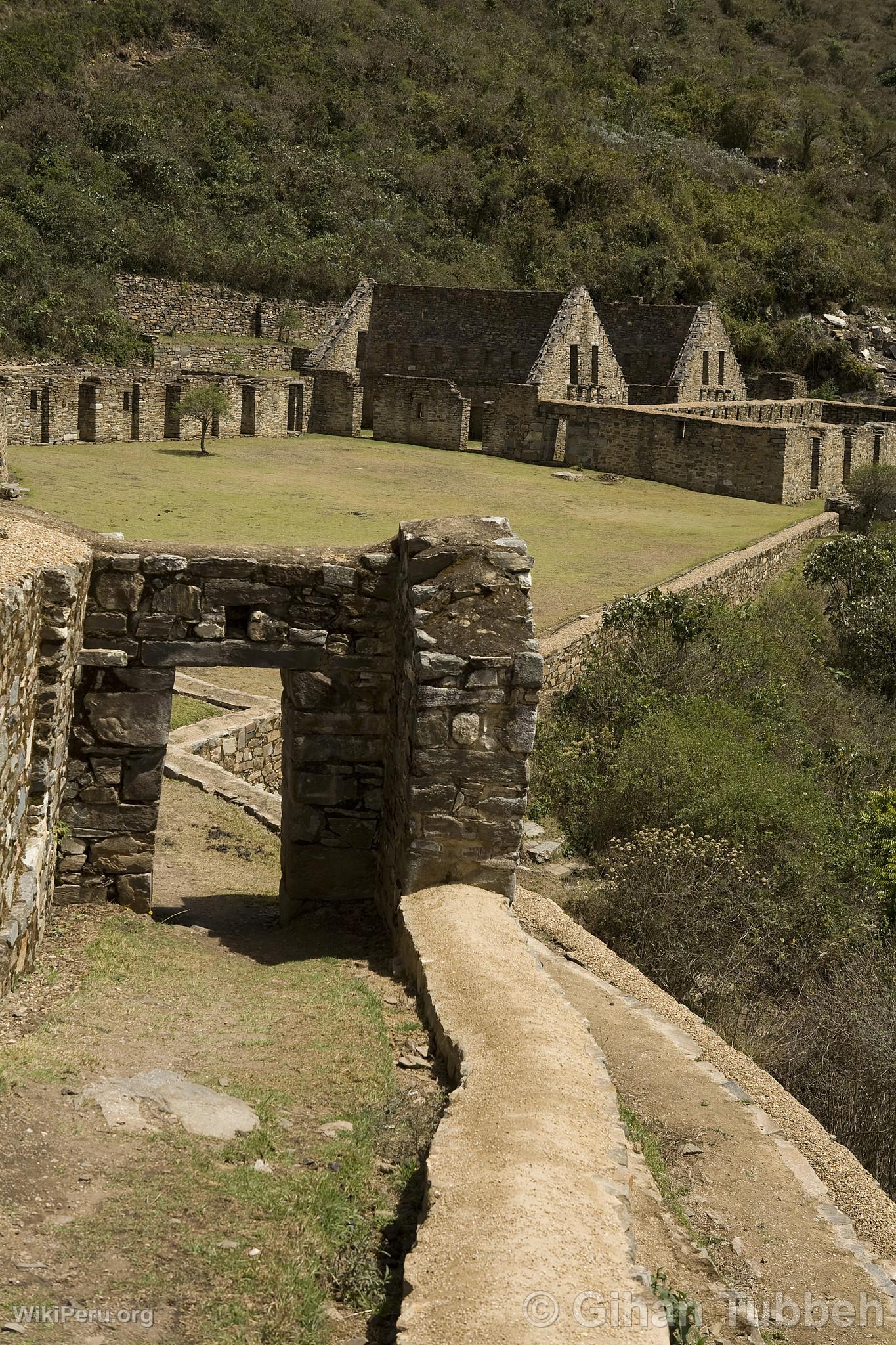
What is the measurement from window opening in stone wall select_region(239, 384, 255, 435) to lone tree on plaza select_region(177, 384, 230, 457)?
2.16 m

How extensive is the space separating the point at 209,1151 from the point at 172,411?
2465cm

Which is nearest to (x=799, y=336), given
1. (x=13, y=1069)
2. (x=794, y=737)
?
(x=794, y=737)

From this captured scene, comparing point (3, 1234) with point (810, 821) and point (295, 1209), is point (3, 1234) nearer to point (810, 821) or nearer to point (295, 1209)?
point (295, 1209)

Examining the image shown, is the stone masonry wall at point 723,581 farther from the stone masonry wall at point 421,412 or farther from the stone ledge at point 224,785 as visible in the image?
the stone masonry wall at point 421,412

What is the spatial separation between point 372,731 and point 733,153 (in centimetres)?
5549

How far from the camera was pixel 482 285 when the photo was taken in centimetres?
4194

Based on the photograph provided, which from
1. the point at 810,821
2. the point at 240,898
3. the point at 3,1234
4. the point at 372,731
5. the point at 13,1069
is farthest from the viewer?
the point at 810,821

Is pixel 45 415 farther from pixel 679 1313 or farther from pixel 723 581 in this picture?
pixel 679 1313

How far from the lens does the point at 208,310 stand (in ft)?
123

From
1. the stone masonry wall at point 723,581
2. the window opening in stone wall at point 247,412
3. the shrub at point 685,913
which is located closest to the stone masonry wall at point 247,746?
the stone masonry wall at point 723,581

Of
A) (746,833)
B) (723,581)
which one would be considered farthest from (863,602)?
(746,833)

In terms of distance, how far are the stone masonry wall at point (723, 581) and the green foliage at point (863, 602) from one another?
2.42 ft

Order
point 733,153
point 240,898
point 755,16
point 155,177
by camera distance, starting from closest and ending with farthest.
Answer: point 240,898 → point 155,177 → point 733,153 → point 755,16

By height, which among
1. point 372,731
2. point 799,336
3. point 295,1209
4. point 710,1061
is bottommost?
point 710,1061
